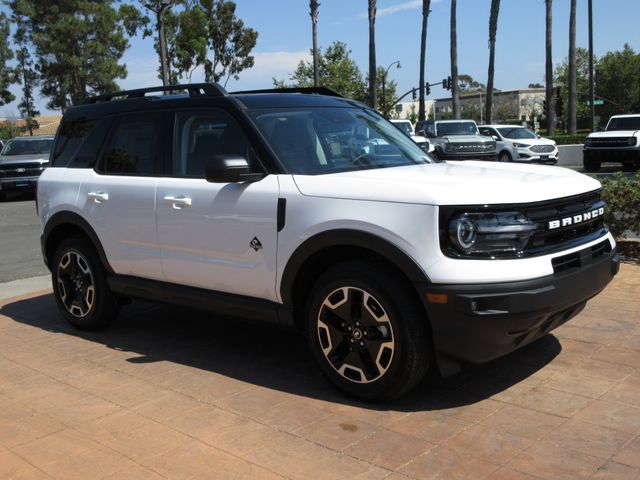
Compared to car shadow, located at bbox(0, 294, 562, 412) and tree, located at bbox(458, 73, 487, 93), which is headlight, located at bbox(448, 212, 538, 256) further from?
tree, located at bbox(458, 73, 487, 93)

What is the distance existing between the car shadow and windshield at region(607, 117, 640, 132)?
65.6 feet

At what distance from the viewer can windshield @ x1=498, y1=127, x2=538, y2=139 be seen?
A: 27.9 meters

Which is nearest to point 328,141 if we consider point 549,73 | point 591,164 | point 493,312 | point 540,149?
point 493,312

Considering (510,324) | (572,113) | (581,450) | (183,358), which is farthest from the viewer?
(572,113)

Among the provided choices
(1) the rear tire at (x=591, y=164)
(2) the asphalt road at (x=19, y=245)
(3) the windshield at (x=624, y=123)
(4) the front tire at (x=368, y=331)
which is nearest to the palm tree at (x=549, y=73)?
(3) the windshield at (x=624, y=123)

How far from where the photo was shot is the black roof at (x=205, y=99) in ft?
15.6

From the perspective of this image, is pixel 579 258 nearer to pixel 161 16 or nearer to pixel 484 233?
pixel 484 233

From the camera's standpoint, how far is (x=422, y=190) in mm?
3650

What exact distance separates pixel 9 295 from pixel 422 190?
18.5 feet

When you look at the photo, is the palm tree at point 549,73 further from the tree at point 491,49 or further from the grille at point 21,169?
the grille at point 21,169

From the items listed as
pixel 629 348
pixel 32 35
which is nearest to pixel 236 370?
pixel 629 348

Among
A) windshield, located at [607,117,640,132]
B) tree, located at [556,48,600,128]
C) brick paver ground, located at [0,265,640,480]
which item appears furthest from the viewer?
tree, located at [556,48,600,128]

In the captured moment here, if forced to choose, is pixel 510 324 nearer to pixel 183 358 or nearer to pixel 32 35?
pixel 183 358

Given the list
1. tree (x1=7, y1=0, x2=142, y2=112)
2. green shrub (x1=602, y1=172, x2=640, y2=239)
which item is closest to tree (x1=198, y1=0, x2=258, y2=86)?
tree (x1=7, y1=0, x2=142, y2=112)
